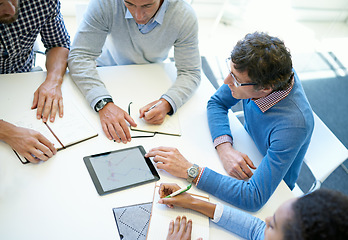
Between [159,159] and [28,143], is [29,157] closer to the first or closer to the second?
[28,143]

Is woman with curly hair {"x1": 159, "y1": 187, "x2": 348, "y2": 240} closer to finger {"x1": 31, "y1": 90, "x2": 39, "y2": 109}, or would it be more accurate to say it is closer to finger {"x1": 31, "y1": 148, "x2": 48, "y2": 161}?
finger {"x1": 31, "y1": 148, "x2": 48, "y2": 161}

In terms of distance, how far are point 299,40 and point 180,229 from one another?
3.46m

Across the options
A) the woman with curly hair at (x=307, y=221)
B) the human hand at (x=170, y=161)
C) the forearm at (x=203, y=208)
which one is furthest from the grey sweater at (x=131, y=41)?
the woman with curly hair at (x=307, y=221)

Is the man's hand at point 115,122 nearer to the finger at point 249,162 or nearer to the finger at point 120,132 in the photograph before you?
the finger at point 120,132

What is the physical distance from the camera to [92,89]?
1.36 m

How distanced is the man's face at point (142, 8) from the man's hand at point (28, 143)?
646mm

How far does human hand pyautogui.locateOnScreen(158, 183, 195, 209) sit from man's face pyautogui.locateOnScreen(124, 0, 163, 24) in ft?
2.42

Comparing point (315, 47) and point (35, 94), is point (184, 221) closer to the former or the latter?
point (35, 94)

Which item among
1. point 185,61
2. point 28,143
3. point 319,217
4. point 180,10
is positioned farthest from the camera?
point 185,61

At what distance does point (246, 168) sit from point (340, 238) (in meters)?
0.55

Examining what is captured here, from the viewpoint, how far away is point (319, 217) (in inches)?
28.5

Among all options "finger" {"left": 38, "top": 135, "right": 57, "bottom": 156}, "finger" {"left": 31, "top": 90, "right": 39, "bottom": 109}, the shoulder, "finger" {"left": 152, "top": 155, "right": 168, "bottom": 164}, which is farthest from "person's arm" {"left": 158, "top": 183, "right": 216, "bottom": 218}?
the shoulder

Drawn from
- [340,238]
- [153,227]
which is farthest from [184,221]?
[340,238]

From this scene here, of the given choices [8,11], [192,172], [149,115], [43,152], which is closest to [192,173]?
[192,172]
